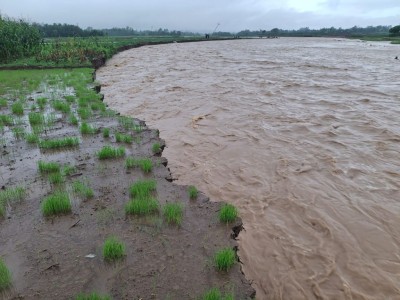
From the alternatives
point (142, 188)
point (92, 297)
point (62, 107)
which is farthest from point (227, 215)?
point (62, 107)

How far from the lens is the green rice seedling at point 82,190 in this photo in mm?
5602

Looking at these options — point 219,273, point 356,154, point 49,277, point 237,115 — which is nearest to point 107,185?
point 49,277

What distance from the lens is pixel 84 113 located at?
1100 centimetres

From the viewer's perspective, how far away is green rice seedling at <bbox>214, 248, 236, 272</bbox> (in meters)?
3.96

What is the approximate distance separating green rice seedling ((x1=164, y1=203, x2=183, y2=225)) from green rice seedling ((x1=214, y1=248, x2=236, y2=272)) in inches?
40.1

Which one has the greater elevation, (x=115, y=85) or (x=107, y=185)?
(x=107, y=185)

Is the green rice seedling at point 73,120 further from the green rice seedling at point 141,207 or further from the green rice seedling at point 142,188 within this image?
the green rice seedling at point 141,207

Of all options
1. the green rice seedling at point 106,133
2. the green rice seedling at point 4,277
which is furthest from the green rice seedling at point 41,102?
the green rice seedling at point 4,277

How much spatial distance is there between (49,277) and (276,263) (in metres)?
2.86

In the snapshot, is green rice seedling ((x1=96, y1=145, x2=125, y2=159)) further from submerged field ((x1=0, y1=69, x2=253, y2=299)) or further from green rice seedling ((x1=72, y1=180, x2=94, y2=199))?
green rice seedling ((x1=72, y1=180, x2=94, y2=199))

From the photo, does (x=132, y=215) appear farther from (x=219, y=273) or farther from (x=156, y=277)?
(x=219, y=273)

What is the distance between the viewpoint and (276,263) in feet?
14.4

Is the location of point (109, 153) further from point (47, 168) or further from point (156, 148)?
point (47, 168)

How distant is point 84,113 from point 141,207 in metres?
6.95
